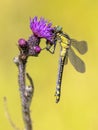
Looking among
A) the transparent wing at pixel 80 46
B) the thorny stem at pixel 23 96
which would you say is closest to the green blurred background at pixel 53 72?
the transparent wing at pixel 80 46

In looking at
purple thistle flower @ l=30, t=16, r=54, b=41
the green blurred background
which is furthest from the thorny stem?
the green blurred background

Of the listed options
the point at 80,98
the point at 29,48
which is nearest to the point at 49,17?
the point at 80,98

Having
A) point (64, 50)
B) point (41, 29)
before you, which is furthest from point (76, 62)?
point (41, 29)

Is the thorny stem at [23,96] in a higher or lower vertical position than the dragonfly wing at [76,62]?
lower

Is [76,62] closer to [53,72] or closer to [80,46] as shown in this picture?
[80,46]

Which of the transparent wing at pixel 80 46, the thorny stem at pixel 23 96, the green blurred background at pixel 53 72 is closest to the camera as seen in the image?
the thorny stem at pixel 23 96

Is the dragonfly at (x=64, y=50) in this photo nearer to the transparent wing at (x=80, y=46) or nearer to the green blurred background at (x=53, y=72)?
the transparent wing at (x=80, y=46)

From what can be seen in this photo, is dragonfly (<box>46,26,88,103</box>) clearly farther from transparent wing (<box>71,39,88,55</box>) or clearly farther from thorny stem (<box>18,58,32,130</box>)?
thorny stem (<box>18,58,32,130</box>)
